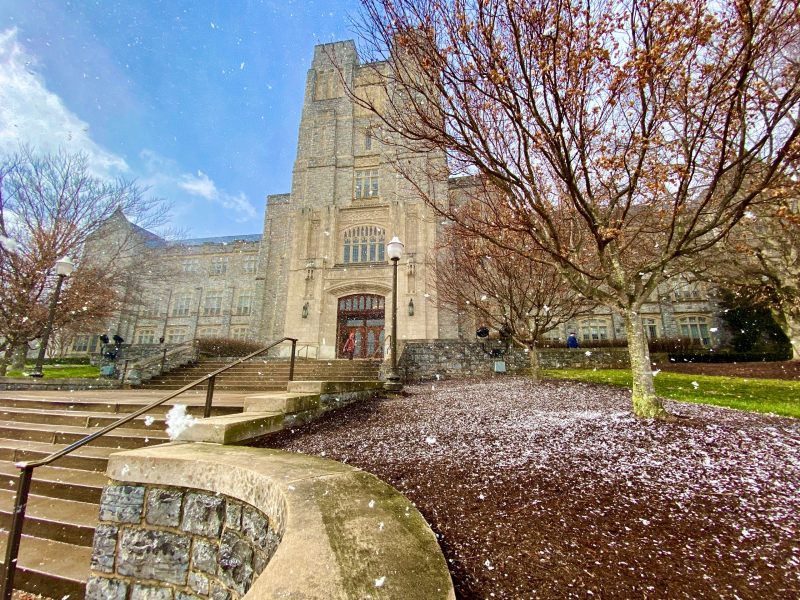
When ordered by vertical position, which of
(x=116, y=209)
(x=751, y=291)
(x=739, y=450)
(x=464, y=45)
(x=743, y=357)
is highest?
(x=116, y=209)

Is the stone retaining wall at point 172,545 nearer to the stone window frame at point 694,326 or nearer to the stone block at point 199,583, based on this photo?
the stone block at point 199,583

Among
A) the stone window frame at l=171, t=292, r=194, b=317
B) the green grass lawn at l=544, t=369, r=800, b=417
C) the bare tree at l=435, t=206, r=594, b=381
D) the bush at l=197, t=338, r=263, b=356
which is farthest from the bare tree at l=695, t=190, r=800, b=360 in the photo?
the stone window frame at l=171, t=292, r=194, b=317

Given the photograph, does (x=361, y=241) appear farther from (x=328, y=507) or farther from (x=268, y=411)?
(x=328, y=507)

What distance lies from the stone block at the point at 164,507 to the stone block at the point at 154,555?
0.09 meters

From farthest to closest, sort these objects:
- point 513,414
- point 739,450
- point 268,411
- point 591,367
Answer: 1. point 591,367
2. point 513,414
3. point 268,411
4. point 739,450

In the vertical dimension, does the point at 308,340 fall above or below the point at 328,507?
above

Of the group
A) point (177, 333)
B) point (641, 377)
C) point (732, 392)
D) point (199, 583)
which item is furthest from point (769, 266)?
point (177, 333)

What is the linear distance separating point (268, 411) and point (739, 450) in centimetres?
575

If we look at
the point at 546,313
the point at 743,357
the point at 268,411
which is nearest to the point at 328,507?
the point at 268,411

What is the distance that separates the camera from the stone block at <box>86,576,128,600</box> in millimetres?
3084

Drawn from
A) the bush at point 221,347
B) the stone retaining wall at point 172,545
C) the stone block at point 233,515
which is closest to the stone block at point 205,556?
the stone retaining wall at point 172,545

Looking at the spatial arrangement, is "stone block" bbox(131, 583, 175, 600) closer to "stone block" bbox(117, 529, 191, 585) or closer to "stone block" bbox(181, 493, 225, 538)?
"stone block" bbox(117, 529, 191, 585)

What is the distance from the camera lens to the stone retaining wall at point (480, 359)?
14.1 metres

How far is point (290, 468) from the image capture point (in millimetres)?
2781
